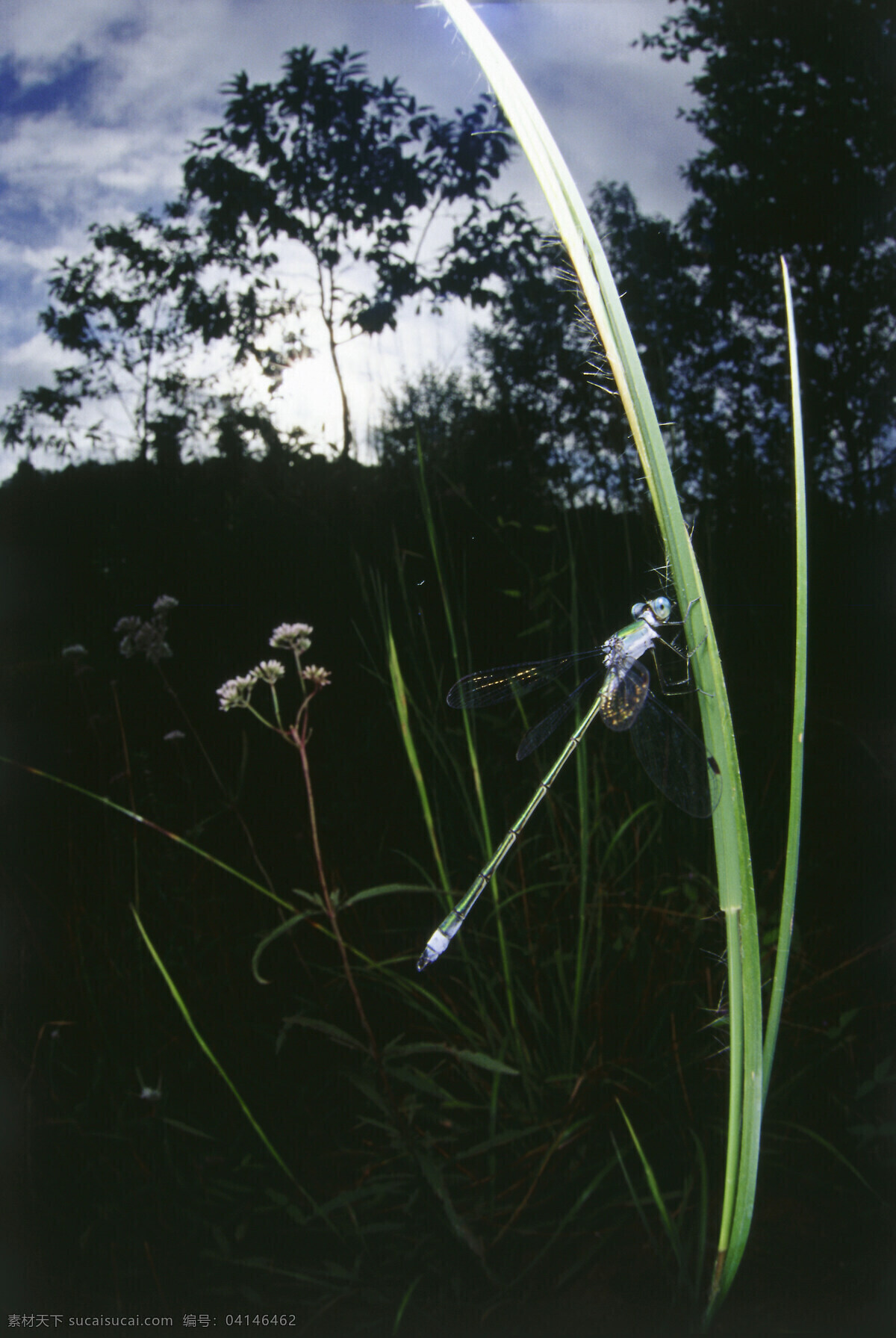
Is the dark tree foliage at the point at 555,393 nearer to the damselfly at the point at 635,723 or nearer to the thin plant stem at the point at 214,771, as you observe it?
the damselfly at the point at 635,723

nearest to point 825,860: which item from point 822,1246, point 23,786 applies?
point 822,1246

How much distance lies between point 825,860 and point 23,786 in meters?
0.82

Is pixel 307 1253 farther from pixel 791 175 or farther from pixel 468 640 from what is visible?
pixel 791 175

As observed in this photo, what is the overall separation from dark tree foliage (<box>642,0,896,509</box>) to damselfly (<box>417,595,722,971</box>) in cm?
31

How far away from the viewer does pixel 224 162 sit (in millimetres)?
725

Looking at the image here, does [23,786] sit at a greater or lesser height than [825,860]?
greater

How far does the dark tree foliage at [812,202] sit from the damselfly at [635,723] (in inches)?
12.1

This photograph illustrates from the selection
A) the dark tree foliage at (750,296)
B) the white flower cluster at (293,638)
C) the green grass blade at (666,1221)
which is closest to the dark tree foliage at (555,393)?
the dark tree foliage at (750,296)

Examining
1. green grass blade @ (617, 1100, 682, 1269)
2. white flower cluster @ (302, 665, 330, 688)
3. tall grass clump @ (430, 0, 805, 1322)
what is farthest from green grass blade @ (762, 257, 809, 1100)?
white flower cluster @ (302, 665, 330, 688)

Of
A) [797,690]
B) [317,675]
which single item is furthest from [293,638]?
[797,690]

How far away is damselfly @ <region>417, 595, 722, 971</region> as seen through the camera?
0.56m

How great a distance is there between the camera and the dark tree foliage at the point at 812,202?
2.29ft

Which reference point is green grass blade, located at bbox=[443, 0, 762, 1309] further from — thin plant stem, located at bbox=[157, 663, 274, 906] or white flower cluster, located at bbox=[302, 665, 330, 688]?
thin plant stem, located at bbox=[157, 663, 274, 906]

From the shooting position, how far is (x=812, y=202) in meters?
0.73
